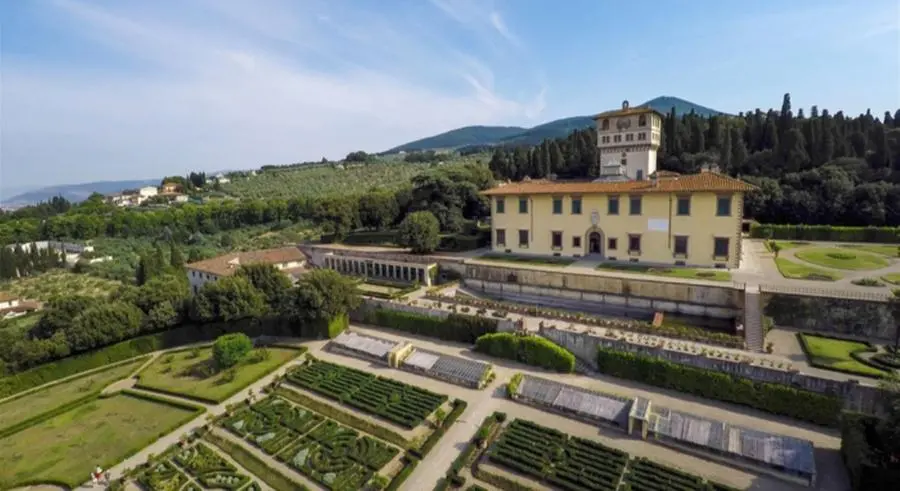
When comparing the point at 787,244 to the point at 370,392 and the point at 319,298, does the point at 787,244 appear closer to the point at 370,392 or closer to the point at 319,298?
A: the point at 370,392

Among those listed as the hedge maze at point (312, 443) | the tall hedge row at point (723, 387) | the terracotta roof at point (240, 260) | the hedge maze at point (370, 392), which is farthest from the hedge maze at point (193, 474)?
the terracotta roof at point (240, 260)

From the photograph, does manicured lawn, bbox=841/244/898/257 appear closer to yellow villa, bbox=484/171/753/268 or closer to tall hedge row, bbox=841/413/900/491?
yellow villa, bbox=484/171/753/268

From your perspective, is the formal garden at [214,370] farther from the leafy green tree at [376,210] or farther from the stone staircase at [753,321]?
the leafy green tree at [376,210]

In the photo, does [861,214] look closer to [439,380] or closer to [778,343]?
[778,343]

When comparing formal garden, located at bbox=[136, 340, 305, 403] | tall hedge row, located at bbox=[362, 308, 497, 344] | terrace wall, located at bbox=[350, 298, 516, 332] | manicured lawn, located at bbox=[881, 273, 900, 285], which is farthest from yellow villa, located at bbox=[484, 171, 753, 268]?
formal garden, located at bbox=[136, 340, 305, 403]

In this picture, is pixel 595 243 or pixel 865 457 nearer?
pixel 865 457

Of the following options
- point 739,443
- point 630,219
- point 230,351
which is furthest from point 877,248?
point 230,351
